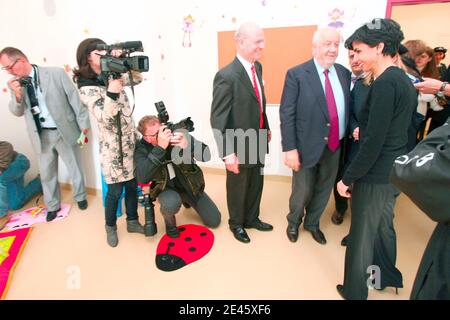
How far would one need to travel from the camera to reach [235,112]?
190 centimetres

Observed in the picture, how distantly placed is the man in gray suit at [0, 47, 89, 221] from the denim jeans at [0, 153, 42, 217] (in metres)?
0.31

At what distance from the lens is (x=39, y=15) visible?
268cm

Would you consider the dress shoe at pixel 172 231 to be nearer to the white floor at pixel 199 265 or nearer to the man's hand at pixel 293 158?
the white floor at pixel 199 265

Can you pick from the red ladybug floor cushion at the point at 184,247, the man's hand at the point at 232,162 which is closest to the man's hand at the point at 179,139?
the man's hand at the point at 232,162

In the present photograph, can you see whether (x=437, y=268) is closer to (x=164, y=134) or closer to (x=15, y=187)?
(x=164, y=134)

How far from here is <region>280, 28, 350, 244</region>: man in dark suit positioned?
183 centimetres

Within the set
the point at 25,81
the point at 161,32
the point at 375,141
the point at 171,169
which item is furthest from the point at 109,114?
the point at 161,32

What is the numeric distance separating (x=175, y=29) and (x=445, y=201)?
3.19m

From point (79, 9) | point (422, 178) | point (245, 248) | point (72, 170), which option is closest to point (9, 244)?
point (72, 170)

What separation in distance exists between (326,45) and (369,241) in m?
1.18

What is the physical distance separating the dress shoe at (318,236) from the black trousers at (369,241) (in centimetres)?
50

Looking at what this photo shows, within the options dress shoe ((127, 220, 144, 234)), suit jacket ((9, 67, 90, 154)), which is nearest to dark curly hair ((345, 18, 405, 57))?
dress shoe ((127, 220, 144, 234))

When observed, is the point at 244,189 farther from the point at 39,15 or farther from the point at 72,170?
the point at 39,15

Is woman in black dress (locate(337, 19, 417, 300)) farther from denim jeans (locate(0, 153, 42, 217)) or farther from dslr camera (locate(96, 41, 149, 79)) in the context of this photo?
denim jeans (locate(0, 153, 42, 217))
